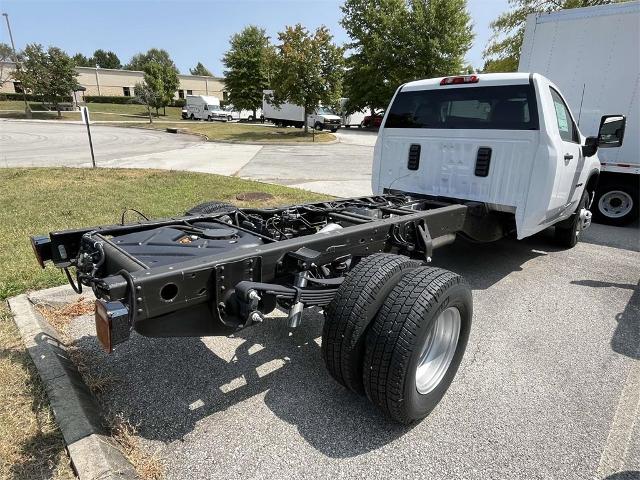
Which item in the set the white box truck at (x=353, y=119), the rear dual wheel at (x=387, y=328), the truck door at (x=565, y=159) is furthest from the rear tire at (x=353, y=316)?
the white box truck at (x=353, y=119)

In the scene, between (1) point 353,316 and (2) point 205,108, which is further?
(2) point 205,108

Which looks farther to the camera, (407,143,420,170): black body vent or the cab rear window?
(407,143,420,170): black body vent

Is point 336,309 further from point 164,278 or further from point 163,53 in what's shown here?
point 163,53

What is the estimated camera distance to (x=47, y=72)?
39.8m

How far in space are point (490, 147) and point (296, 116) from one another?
3569 cm

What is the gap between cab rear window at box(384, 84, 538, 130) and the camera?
417cm

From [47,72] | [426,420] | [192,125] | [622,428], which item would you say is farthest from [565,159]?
[47,72]

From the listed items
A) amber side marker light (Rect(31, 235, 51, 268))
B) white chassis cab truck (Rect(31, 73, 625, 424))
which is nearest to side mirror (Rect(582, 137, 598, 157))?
white chassis cab truck (Rect(31, 73, 625, 424))

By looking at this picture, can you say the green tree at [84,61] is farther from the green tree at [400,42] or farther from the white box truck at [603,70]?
the white box truck at [603,70]

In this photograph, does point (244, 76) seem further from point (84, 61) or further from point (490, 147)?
point (84, 61)

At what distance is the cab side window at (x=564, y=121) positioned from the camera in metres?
4.47

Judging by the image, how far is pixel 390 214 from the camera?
12.3ft

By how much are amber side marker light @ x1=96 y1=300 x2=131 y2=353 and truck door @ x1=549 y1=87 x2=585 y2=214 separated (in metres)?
4.12

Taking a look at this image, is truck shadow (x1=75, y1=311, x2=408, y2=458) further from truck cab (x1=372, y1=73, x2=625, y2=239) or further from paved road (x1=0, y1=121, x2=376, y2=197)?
paved road (x1=0, y1=121, x2=376, y2=197)
